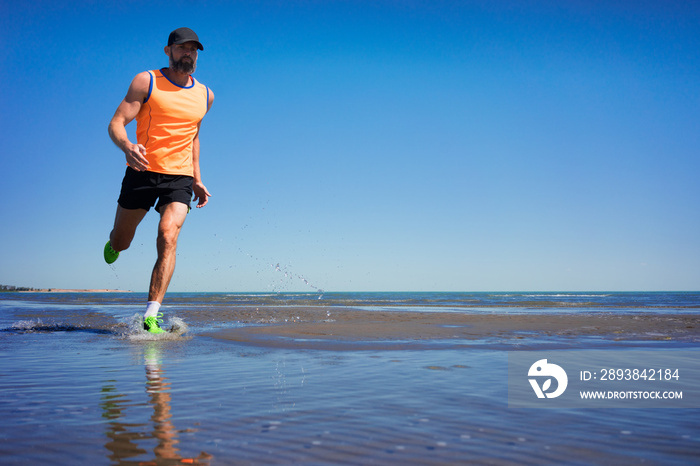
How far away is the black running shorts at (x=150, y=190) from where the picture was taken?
450 centimetres

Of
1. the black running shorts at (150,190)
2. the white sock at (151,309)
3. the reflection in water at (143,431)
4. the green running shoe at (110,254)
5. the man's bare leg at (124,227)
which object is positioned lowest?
the reflection in water at (143,431)

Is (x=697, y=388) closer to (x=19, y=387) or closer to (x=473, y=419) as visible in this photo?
(x=473, y=419)

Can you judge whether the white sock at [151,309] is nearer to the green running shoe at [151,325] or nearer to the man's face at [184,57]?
the green running shoe at [151,325]

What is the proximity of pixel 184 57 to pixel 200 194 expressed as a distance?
1.35m

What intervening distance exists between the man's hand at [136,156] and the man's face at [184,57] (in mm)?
817

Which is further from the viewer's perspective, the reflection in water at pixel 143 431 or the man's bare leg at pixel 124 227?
the man's bare leg at pixel 124 227

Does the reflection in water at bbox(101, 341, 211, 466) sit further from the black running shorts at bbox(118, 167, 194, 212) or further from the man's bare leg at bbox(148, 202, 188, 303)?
the black running shorts at bbox(118, 167, 194, 212)

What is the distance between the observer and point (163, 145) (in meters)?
4.51

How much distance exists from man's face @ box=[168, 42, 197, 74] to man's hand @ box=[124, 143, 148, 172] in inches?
32.2

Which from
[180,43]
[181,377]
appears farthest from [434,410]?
[180,43]

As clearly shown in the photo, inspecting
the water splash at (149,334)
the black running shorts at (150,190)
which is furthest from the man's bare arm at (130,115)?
the water splash at (149,334)

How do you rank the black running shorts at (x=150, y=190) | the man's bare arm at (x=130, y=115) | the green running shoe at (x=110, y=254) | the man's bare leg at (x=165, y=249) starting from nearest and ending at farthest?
1. the man's bare arm at (x=130, y=115)
2. the man's bare leg at (x=165, y=249)
3. the black running shorts at (x=150, y=190)
4. the green running shoe at (x=110, y=254)

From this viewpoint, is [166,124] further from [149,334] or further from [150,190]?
[149,334]

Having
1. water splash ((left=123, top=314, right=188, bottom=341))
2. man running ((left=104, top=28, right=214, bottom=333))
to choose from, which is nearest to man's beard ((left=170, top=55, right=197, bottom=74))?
man running ((left=104, top=28, right=214, bottom=333))
